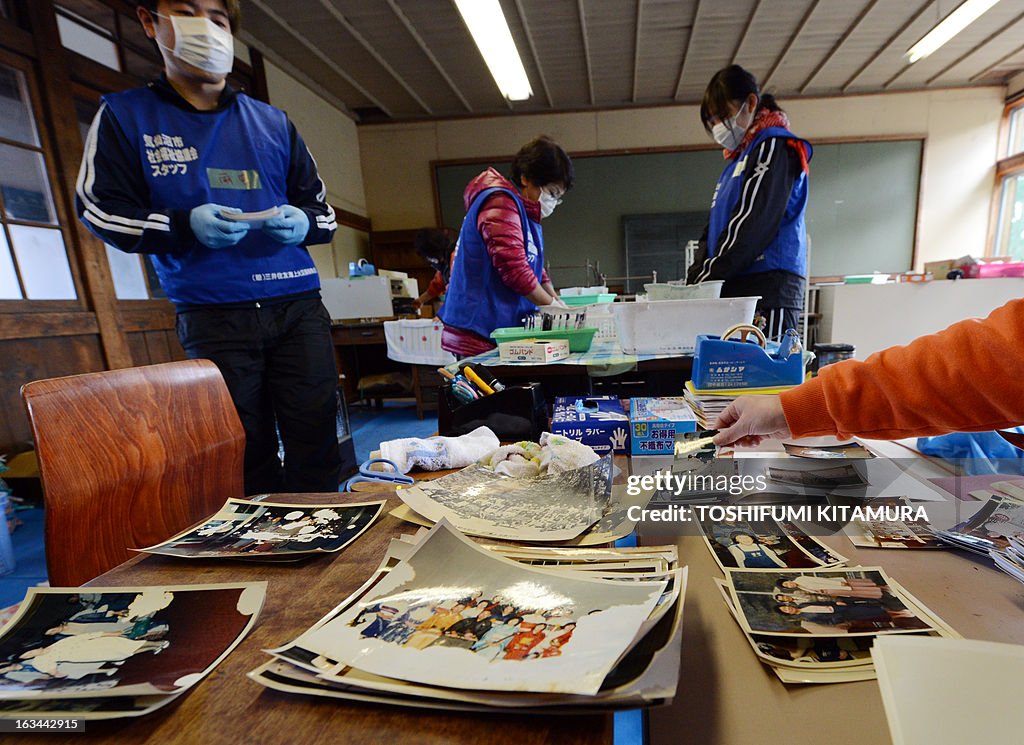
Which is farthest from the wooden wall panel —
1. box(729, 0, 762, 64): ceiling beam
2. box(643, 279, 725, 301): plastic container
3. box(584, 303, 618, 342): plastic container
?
box(729, 0, 762, 64): ceiling beam

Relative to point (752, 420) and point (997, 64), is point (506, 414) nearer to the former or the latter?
point (752, 420)

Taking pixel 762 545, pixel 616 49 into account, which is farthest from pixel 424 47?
pixel 762 545

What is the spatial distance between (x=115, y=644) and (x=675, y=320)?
1.21 metres

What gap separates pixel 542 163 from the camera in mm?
1801

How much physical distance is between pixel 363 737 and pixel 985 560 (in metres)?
0.72

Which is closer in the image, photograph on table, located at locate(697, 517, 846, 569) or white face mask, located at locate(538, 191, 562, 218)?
photograph on table, located at locate(697, 517, 846, 569)

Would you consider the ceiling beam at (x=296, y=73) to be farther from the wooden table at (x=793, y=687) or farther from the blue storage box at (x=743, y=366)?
the wooden table at (x=793, y=687)

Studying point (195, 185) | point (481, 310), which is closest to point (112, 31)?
point (195, 185)

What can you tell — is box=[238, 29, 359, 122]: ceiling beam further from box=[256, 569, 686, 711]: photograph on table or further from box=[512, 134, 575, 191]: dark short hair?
box=[256, 569, 686, 711]: photograph on table

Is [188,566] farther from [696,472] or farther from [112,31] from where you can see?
[112,31]

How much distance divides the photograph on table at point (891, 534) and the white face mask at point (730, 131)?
1678mm

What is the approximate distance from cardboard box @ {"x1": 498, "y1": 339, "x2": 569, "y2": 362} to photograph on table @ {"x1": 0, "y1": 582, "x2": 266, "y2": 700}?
3.08ft

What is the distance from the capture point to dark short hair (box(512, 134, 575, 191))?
70.9 inches

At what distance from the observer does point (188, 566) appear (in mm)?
537
